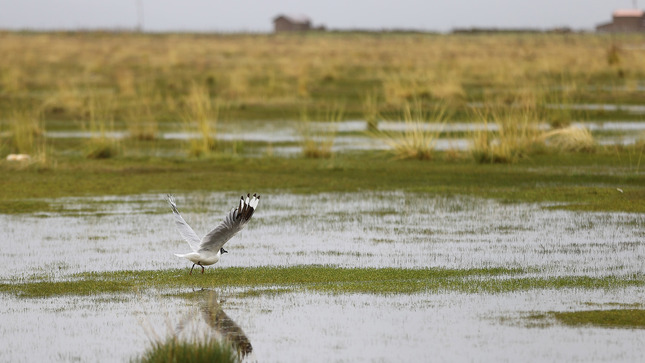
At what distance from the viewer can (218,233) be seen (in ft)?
33.7

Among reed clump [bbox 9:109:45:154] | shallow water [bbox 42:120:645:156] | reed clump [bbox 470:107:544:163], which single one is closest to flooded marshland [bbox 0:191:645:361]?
reed clump [bbox 470:107:544:163]

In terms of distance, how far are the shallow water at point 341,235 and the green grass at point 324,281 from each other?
36cm

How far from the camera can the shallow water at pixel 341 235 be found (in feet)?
40.3

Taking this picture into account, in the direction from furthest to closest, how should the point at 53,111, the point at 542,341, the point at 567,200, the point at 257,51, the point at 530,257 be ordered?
the point at 257,51
the point at 53,111
the point at 567,200
the point at 530,257
the point at 542,341

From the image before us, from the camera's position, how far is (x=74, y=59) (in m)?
62.2

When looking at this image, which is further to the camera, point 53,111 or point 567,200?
point 53,111

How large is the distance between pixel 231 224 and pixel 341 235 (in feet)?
14.1

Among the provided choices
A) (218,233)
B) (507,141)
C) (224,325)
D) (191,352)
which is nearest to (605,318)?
(224,325)

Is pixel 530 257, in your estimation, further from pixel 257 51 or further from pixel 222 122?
pixel 257 51

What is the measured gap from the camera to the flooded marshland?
8680 mm

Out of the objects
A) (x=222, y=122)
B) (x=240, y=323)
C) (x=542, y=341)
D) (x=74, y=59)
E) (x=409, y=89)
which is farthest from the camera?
(x=74, y=59)

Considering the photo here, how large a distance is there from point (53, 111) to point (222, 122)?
19.5 ft

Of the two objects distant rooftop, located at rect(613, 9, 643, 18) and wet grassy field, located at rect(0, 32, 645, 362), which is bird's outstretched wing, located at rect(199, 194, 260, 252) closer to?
wet grassy field, located at rect(0, 32, 645, 362)

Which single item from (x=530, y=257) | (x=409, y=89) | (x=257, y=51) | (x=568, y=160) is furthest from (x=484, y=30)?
(x=530, y=257)
